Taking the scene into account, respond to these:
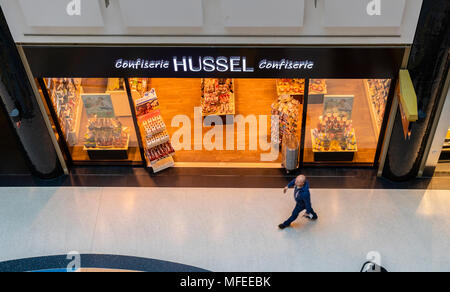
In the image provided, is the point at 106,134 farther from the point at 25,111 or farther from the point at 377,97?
the point at 377,97

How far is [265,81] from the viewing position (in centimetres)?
1315

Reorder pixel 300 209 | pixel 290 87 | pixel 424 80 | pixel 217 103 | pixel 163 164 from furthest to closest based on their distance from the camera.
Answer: pixel 217 103 < pixel 290 87 < pixel 163 164 < pixel 300 209 < pixel 424 80

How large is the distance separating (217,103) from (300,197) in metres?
4.27

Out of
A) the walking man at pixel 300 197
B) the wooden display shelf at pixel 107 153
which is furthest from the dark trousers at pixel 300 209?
the wooden display shelf at pixel 107 153

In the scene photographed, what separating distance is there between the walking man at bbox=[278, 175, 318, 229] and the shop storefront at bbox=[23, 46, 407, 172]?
5.49 feet

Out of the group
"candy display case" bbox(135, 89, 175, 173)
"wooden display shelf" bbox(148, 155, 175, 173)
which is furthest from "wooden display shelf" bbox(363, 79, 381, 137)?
"wooden display shelf" bbox(148, 155, 175, 173)

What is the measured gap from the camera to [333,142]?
37.1 feet

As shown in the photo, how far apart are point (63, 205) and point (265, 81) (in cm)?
617

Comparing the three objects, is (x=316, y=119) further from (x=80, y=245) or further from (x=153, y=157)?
(x=80, y=245)

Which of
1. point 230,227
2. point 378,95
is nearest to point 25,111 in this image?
point 230,227

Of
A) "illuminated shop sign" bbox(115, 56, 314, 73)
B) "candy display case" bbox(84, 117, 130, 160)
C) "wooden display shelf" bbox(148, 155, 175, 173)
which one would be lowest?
"wooden display shelf" bbox(148, 155, 175, 173)

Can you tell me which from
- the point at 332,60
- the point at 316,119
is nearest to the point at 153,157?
the point at 316,119

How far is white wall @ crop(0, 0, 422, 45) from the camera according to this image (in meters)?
8.63

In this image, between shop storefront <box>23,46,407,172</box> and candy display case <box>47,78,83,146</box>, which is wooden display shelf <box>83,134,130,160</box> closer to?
shop storefront <box>23,46,407,172</box>
